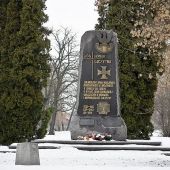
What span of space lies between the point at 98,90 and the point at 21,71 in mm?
4638

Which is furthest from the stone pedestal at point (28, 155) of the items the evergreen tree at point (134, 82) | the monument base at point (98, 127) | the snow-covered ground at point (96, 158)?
the evergreen tree at point (134, 82)

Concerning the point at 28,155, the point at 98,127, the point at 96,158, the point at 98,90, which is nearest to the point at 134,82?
the point at 98,90

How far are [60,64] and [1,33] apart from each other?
2284 cm

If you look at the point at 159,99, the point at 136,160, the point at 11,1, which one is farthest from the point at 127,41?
the point at 159,99

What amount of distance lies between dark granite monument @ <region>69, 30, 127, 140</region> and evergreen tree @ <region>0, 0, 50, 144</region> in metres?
3.66

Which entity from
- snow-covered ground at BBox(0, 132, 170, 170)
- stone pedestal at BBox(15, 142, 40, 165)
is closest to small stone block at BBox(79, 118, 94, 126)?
snow-covered ground at BBox(0, 132, 170, 170)

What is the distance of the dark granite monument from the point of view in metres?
20.8

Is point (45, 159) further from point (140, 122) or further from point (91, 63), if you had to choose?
point (140, 122)

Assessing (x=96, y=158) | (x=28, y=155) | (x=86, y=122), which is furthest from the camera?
(x=86, y=122)

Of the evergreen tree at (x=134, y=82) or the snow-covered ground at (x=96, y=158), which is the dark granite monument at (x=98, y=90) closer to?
the snow-covered ground at (x=96, y=158)

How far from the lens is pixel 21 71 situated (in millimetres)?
24031

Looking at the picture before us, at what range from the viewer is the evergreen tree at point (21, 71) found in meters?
23.8

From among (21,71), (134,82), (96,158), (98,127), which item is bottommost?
(96,158)

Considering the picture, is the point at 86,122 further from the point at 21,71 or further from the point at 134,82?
the point at 134,82
